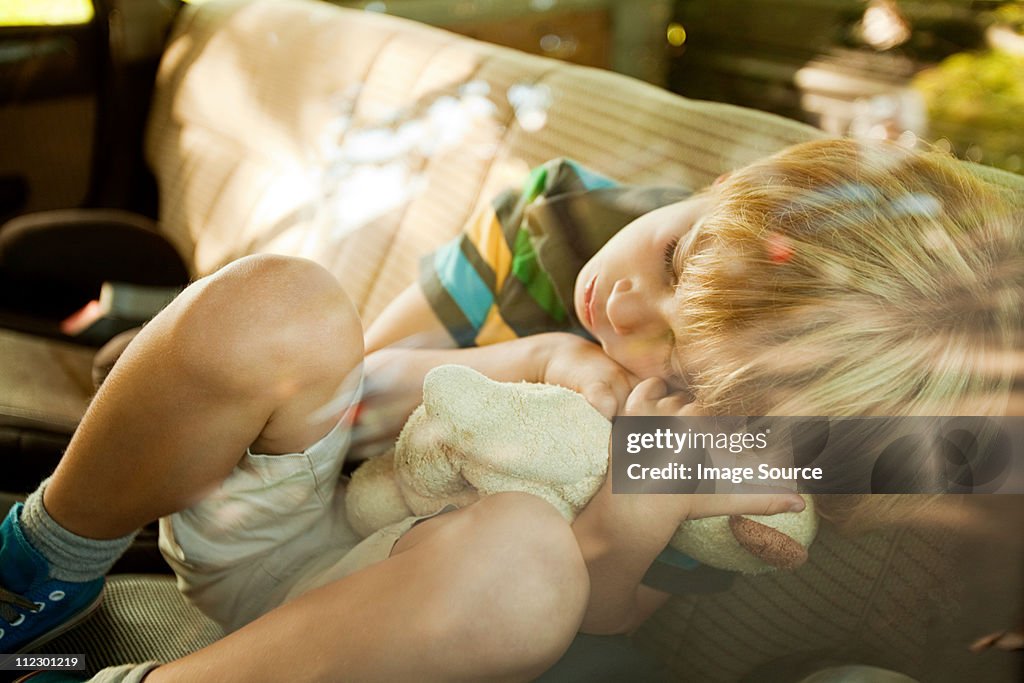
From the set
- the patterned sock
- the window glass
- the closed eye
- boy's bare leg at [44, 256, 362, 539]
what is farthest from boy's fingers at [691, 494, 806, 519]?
the window glass

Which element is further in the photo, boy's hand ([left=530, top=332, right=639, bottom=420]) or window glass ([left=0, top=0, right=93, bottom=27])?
window glass ([left=0, top=0, right=93, bottom=27])

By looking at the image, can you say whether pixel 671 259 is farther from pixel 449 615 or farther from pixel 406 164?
pixel 406 164

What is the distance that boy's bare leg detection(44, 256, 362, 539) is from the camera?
1.48ft

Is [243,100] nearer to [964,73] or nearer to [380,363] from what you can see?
[380,363]

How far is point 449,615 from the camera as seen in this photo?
1.29 ft

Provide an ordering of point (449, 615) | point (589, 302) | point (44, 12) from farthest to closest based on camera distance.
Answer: point (44, 12)
point (589, 302)
point (449, 615)

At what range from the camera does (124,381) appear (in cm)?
48

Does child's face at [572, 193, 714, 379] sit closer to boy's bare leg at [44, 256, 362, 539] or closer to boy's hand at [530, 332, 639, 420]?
boy's hand at [530, 332, 639, 420]

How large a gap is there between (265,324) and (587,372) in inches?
7.0

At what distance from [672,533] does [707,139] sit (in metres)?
0.29

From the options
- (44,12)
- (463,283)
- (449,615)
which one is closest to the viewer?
(449,615)

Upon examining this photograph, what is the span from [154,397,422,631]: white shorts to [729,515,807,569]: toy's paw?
0.19 metres

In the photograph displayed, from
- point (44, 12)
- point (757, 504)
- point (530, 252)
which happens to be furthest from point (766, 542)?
point (44, 12)

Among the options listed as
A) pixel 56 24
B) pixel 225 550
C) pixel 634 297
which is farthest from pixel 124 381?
pixel 56 24
